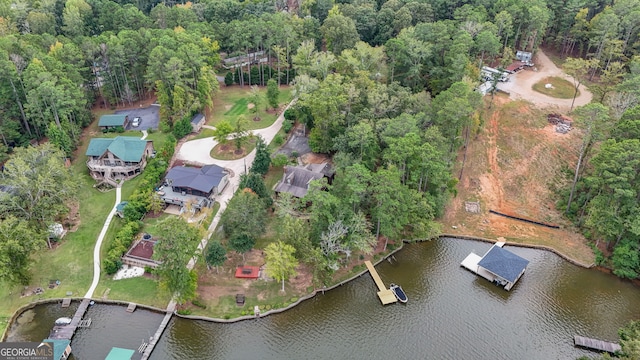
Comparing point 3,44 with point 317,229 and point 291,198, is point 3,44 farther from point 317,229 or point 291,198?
point 317,229

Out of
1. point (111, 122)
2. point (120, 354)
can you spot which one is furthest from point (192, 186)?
point (111, 122)

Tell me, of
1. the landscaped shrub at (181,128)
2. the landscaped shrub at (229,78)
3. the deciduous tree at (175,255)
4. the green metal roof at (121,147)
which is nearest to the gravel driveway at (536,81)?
the landscaped shrub at (229,78)

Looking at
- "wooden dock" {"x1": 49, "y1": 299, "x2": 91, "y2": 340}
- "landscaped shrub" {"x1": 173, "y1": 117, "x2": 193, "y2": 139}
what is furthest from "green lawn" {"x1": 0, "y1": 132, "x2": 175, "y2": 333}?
"landscaped shrub" {"x1": 173, "y1": 117, "x2": 193, "y2": 139}

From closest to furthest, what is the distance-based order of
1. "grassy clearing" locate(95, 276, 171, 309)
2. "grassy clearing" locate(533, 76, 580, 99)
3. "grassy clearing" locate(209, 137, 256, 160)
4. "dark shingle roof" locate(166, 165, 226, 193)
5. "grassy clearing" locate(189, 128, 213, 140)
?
"grassy clearing" locate(95, 276, 171, 309) < "dark shingle roof" locate(166, 165, 226, 193) < "grassy clearing" locate(209, 137, 256, 160) < "grassy clearing" locate(189, 128, 213, 140) < "grassy clearing" locate(533, 76, 580, 99)

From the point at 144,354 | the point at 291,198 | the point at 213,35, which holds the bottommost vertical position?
the point at 144,354

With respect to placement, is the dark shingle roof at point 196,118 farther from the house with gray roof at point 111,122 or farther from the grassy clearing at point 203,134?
the house with gray roof at point 111,122

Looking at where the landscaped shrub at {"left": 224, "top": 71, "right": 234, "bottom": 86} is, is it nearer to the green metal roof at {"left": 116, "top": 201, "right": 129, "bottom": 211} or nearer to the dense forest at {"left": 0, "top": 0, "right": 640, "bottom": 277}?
the dense forest at {"left": 0, "top": 0, "right": 640, "bottom": 277}

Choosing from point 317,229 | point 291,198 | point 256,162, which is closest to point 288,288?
point 317,229

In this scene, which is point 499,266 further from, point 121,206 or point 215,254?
point 121,206
